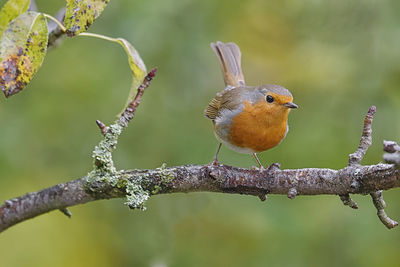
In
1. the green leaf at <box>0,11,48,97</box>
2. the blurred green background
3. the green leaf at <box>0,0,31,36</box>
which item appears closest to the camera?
the green leaf at <box>0,11,48,97</box>


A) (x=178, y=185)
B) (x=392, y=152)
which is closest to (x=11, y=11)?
(x=178, y=185)

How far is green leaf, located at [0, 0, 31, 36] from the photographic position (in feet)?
6.73

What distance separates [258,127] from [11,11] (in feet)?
6.64

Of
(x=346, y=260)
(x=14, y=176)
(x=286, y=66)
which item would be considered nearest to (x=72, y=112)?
(x=14, y=176)

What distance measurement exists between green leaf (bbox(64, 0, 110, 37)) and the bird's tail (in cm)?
296

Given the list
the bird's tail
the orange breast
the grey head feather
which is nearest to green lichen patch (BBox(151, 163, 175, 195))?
the orange breast

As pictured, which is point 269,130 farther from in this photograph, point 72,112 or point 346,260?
point 72,112

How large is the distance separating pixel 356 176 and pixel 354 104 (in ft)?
7.70

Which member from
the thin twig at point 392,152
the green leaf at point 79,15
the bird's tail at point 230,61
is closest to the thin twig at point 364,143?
the thin twig at point 392,152

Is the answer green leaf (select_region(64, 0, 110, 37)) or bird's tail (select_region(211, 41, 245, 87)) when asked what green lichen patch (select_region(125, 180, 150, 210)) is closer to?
green leaf (select_region(64, 0, 110, 37))

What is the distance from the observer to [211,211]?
449 centimetres

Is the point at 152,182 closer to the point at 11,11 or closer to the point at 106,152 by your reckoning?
the point at 106,152

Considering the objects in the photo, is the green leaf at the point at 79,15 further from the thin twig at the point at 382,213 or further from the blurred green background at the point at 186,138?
the blurred green background at the point at 186,138

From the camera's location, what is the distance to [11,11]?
206 centimetres
